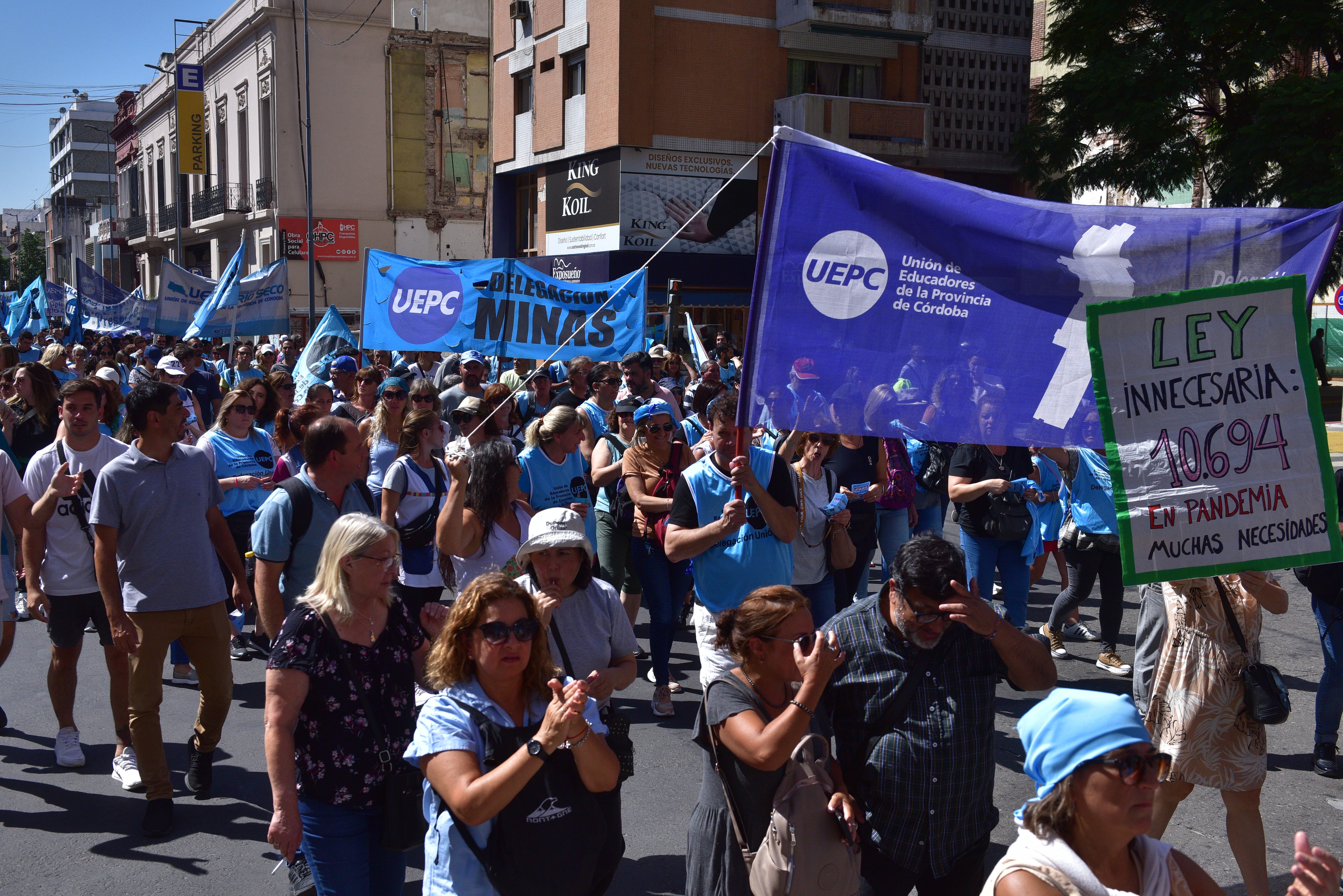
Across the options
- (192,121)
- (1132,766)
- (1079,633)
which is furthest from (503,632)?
(192,121)

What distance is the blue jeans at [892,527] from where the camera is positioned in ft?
24.5

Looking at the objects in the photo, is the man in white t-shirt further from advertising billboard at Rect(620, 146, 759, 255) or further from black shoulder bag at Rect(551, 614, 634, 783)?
advertising billboard at Rect(620, 146, 759, 255)

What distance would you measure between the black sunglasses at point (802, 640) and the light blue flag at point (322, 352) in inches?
314

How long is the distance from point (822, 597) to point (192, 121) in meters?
40.5

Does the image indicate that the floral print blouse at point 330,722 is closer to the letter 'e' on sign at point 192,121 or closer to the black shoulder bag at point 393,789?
the black shoulder bag at point 393,789

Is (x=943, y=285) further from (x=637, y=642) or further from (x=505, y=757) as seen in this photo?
(x=505, y=757)

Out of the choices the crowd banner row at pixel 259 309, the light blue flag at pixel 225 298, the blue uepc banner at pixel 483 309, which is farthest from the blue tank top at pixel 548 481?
the light blue flag at pixel 225 298

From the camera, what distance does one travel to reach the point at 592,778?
9.43 ft

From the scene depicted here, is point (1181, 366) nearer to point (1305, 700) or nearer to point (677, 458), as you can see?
point (677, 458)

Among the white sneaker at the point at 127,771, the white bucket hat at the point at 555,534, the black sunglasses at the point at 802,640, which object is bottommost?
the white sneaker at the point at 127,771

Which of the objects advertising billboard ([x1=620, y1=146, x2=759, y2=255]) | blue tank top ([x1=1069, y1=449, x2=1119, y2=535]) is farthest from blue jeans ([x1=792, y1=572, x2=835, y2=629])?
advertising billboard ([x1=620, y1=146, x2=759, y2=255])

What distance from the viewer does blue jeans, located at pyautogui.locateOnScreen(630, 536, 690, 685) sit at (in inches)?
251

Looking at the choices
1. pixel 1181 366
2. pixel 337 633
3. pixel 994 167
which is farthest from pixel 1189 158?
pixel 337 633

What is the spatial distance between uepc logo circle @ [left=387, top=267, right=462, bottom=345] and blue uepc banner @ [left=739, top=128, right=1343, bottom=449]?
676 centimetres
